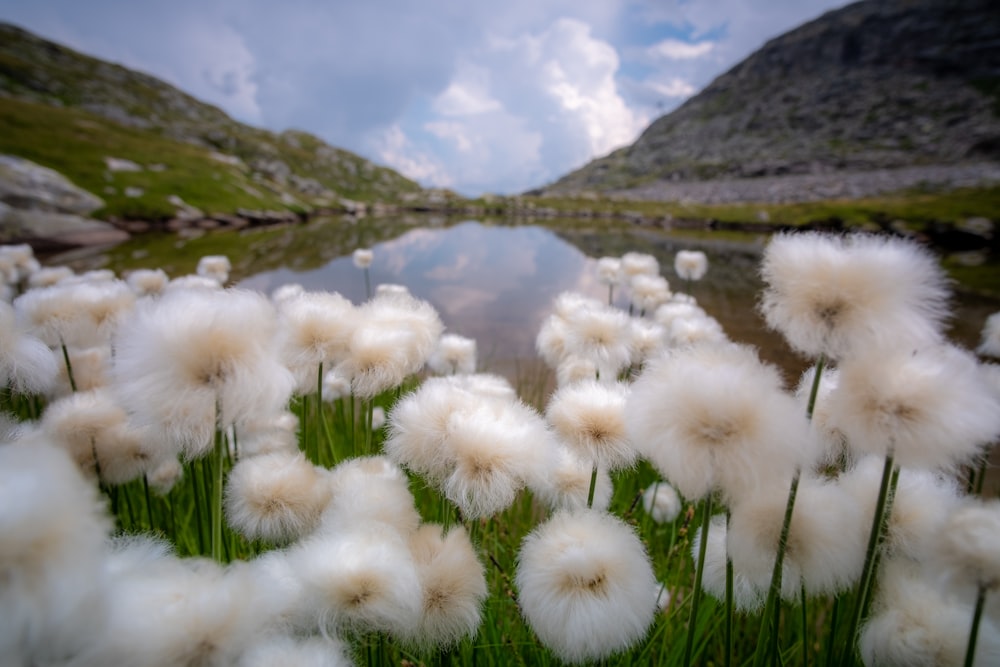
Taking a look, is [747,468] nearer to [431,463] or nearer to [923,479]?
[431,463]

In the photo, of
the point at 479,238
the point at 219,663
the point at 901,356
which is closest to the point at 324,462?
the point at 219,663

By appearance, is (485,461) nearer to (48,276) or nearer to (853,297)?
(853,297)

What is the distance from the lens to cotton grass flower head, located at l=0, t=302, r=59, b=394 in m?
1.54

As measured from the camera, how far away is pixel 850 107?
114438mm

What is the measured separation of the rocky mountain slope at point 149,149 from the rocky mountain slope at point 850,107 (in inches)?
2928

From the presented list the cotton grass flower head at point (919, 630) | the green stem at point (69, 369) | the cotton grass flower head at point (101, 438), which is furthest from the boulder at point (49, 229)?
the cotton grass flower head at point (919, 630)

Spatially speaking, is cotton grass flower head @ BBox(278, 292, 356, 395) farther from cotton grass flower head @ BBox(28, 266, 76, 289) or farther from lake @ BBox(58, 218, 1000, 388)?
lake @ BBox(58, 218, 1000, 388)

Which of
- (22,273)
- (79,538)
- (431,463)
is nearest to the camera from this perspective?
(79,538)

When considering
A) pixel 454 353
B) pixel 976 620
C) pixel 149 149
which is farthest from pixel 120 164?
pixel 976 620

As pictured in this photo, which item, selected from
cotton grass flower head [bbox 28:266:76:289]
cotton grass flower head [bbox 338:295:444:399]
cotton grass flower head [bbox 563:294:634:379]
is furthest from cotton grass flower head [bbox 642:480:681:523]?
cotton grass flower head [bbox 28:266:76:289]

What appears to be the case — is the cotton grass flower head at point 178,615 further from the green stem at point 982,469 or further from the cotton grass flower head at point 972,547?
the green stem at point 982,469

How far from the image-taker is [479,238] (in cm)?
3453

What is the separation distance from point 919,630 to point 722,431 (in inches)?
34.3

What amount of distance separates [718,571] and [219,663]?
148 cm
